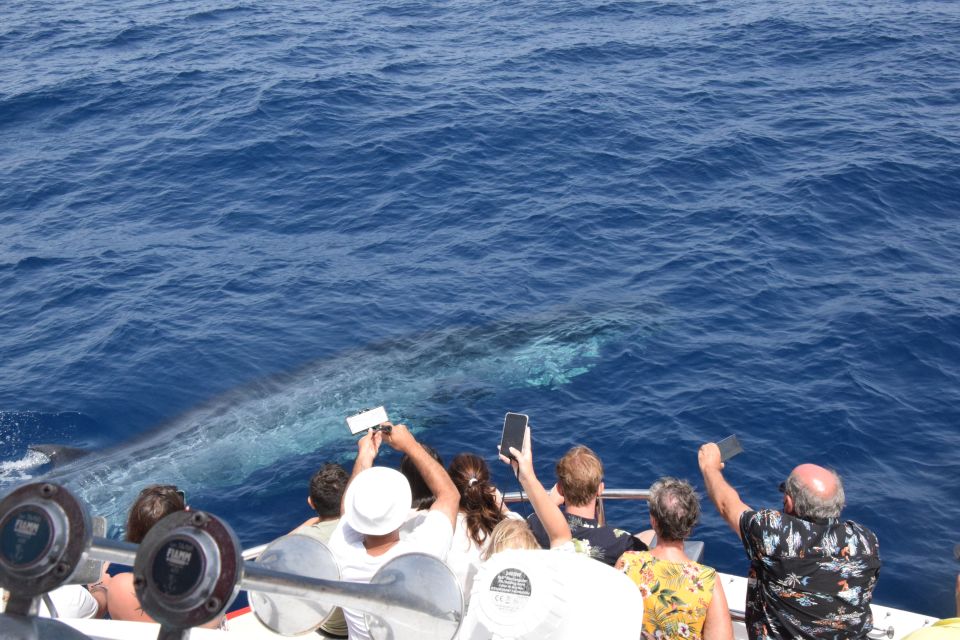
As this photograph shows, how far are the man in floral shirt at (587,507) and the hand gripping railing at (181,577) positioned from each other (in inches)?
128

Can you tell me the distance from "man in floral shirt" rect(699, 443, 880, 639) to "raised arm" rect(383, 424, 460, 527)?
181 centimetres

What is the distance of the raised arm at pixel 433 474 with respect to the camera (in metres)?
5.88

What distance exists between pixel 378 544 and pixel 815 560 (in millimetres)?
2564

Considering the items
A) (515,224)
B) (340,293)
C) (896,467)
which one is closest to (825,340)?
(896,467)

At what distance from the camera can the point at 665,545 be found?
5.52m

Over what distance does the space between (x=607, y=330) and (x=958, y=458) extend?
5554mm

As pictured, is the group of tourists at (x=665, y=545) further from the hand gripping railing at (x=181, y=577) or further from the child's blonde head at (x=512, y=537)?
the hand gripping railing at (x=181, y=577)

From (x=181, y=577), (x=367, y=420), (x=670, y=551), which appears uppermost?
(x=181, y=577)

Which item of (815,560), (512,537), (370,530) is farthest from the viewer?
(815,560)

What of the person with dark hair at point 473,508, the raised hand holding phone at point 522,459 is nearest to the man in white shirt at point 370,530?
the person with dark hair at point 473,508

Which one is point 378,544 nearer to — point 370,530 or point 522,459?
point 370,530

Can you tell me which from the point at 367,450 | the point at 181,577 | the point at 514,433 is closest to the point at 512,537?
the point at 514,433

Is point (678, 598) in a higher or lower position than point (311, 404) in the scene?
higher

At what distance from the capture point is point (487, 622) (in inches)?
131
